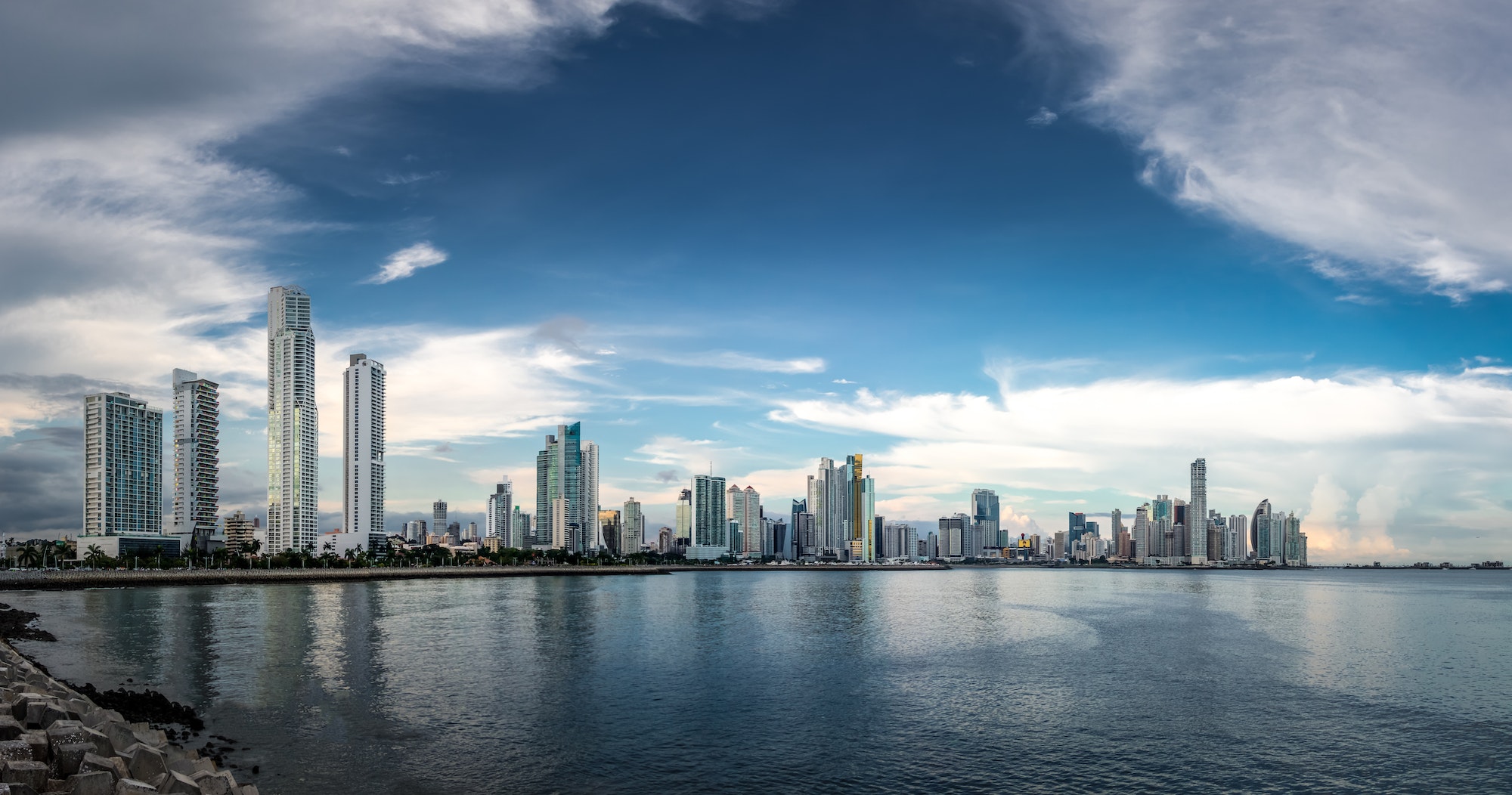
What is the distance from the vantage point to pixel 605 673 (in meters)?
53.7

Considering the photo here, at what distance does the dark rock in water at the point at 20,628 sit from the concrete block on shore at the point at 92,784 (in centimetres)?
6516

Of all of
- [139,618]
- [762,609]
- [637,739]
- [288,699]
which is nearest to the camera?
[637,739]

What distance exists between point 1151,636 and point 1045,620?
771 inches

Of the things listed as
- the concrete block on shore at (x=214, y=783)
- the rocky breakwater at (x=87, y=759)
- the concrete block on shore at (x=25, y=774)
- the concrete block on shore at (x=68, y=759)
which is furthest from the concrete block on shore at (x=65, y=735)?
the concrete block on shore at (x=214, y=783)

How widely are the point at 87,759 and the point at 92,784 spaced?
1401 millimetres

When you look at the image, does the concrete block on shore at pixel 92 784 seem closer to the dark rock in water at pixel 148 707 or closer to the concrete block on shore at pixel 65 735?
the concrete block on shore at pixel 65 735

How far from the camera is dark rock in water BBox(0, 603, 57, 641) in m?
68.6

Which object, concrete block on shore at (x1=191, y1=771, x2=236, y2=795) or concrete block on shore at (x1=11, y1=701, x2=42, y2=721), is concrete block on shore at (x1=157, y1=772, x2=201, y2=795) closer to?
concrete block on shore at (x1=191, y1=771, x2=236, y2=795)

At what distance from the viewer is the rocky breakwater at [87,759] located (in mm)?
18812

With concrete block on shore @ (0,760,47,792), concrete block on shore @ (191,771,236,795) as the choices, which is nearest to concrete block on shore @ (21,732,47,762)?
concrete block on shore @ (0,760,47,792)

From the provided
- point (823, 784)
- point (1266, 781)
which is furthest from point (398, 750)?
point (1266, 781)

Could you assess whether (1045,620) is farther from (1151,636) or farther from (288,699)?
(288,699)

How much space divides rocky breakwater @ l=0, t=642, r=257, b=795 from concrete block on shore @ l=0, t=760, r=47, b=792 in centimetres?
2

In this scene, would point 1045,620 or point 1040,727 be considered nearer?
point 1040,727
